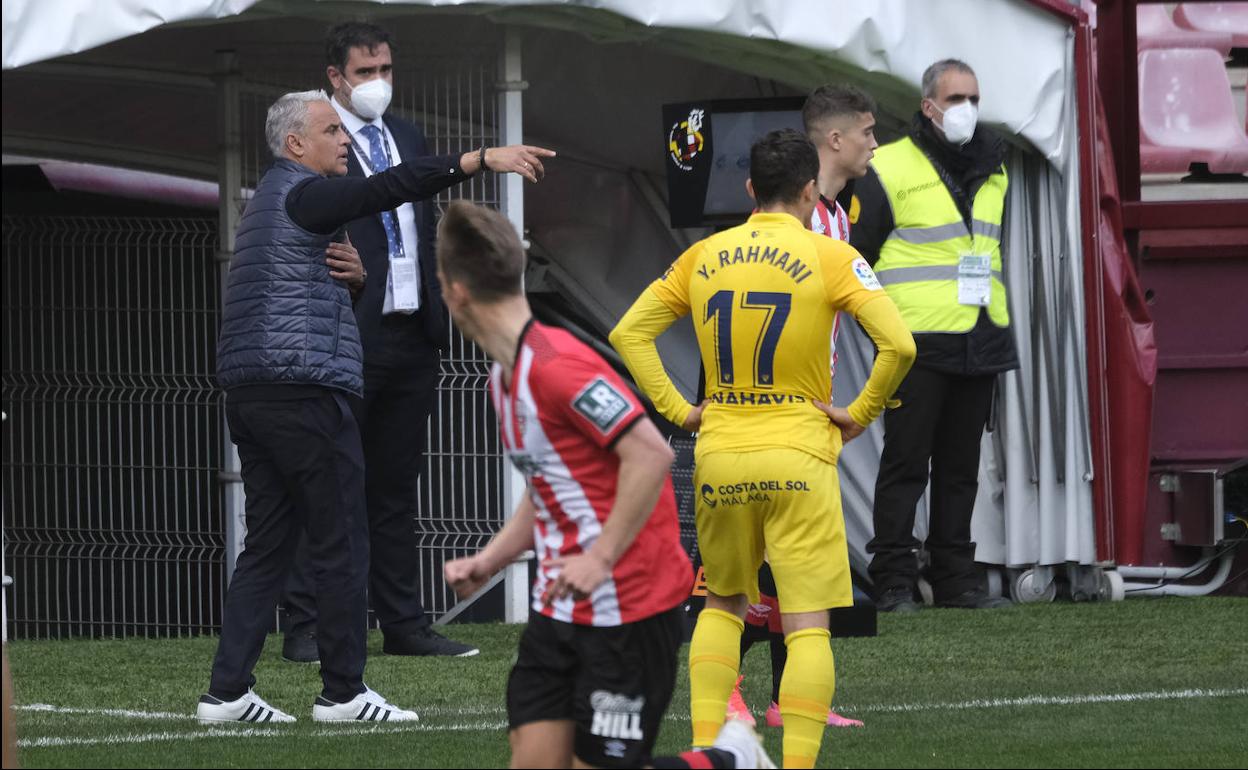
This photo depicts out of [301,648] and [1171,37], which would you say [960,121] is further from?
[1171,37]

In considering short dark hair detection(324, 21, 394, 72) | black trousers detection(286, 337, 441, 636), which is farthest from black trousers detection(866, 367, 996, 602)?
short dark hair detection(324, 21, 394, 72)

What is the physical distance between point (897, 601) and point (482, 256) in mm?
5138

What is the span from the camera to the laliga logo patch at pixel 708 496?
5.29 metres

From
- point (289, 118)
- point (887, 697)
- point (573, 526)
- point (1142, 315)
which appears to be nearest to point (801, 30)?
point (1142, 315)

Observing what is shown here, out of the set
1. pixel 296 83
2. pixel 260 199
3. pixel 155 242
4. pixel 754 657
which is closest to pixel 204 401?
pixel 155 242

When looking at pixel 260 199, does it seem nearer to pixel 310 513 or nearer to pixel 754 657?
pixel 310 513

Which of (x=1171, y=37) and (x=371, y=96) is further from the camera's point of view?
(x=1171, y=37)

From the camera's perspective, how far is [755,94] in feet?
34.1

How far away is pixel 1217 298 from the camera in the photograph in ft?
33.7

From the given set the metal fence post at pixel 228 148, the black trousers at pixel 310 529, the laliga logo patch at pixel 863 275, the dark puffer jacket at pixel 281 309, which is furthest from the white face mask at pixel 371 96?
the laliga logo patch at pixel 863 275

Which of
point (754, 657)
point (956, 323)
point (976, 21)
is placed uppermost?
point (976, 21)

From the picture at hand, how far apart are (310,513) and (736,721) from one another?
6.28 ft

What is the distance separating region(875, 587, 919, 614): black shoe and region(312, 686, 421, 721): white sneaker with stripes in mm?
3154

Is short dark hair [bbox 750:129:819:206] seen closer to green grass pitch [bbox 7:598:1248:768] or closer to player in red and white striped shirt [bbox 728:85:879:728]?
player in red and white striped shirt [bbox 728:85:879:728]
